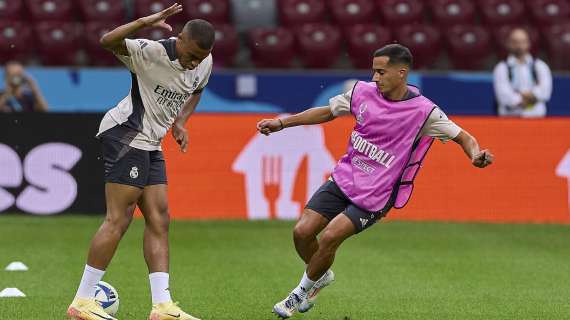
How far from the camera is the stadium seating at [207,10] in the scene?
19.9 m

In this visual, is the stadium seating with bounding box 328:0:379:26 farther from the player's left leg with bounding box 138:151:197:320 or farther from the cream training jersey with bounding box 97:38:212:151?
the player's left leg with bounding box 138:151:197:320

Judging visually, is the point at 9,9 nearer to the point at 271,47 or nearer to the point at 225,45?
the point at 225,45

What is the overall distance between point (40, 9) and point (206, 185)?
6.47 m

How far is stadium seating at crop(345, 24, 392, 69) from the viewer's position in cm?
1962

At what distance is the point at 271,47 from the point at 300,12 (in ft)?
3.89

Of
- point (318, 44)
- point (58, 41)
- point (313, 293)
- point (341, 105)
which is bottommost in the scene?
point (318, 44)

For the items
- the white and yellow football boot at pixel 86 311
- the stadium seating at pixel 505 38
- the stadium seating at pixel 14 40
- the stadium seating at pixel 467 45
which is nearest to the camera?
the white and yellow football boot at pixel 86 311

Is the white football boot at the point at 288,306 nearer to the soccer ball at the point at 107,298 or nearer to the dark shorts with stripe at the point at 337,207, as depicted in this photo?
the dark shorts with stripe at the point at 337,207

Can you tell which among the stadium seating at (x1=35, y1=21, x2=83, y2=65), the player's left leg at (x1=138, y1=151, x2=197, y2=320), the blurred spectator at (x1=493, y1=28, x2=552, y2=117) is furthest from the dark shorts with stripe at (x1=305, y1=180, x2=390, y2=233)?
the stadium seating at (x1=35, y1=21, x2=83, y2=65)

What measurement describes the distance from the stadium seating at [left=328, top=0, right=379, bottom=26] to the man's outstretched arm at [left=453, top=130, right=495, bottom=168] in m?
12.3

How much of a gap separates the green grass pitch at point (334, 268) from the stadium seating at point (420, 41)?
18.1ft

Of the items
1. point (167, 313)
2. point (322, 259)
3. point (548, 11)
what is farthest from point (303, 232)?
point (548, 11)

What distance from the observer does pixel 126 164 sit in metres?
7.88

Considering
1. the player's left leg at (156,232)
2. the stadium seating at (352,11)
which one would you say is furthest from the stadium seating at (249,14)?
the player's left leg at (156,232)
